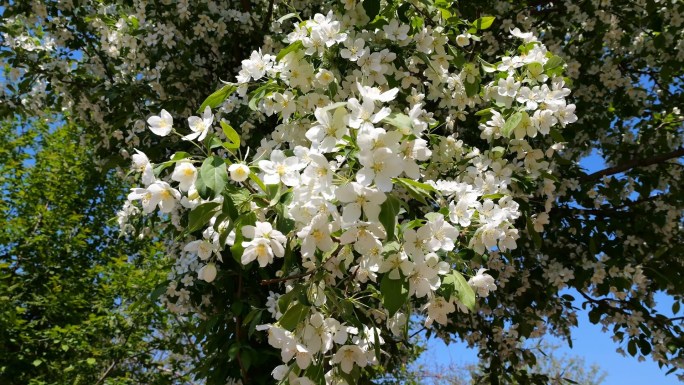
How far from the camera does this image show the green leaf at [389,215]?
117cm

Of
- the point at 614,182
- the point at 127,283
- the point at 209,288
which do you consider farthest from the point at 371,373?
the point at 127,283

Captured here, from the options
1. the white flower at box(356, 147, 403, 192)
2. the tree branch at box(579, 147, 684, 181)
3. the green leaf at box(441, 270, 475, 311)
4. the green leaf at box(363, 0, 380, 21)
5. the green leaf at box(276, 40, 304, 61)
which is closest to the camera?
the white flower at box(356, 147, 403, 192)

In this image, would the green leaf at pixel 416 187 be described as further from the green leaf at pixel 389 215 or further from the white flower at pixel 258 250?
the white flower at pixel 258 250

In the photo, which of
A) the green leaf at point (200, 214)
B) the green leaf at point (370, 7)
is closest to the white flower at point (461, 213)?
the green leaf at point (200, 214)

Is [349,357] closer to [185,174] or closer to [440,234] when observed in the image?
[440,234]

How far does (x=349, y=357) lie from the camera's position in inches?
56.6

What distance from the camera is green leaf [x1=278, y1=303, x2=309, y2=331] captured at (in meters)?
1.31

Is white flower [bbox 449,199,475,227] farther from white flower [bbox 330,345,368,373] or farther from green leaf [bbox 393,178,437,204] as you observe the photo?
white flower [bbox 330,345,368,373]

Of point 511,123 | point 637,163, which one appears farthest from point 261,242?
point 637,163

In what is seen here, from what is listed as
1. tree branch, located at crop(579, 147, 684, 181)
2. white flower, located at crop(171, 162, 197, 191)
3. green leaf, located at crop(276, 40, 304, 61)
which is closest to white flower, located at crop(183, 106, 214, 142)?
white flower, located at crop(171, 162, 197, 191)

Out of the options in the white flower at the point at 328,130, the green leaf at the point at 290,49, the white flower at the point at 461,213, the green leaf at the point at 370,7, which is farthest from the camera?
the green leaf at the point at 370,7

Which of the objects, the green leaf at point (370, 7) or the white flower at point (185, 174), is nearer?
the white flower at point (185, 174)

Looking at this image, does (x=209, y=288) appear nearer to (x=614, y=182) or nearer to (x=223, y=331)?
(x=223, y=331)

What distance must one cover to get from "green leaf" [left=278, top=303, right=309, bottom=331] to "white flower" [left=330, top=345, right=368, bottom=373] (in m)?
0.16
